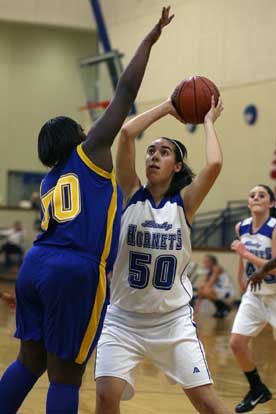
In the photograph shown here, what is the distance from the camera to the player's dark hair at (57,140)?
12.1 ft

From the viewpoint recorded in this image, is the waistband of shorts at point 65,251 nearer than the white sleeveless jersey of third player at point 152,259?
Yes

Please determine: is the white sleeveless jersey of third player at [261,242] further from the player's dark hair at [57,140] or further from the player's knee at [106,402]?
the player's dark hair at [57,140]

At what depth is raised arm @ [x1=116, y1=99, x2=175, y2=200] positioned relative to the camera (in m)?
4.14

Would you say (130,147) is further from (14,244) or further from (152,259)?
(14,244)

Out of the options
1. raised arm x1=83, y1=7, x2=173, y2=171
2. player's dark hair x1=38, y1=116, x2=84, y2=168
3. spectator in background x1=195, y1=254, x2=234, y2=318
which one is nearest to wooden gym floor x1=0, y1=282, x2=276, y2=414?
player's dark hair x1=38, y1=116, x2=84, y2=168

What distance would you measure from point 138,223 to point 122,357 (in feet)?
2.28

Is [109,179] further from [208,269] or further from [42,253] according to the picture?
[208,269]

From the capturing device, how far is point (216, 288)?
14.9 m

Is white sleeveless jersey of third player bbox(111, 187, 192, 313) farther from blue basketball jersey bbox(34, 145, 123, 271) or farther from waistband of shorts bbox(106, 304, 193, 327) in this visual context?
blue basketball jersey bbox(34, 145, 123, 271)

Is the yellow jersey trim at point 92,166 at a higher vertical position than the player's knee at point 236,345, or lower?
higher

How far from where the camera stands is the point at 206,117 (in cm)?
423

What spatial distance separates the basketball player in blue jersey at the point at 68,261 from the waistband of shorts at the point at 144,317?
571 mm

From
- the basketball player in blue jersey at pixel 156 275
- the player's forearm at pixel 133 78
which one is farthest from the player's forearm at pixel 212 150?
the player's forearm at pixel 133 78

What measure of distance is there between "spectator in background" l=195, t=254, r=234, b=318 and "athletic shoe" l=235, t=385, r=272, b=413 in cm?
786
